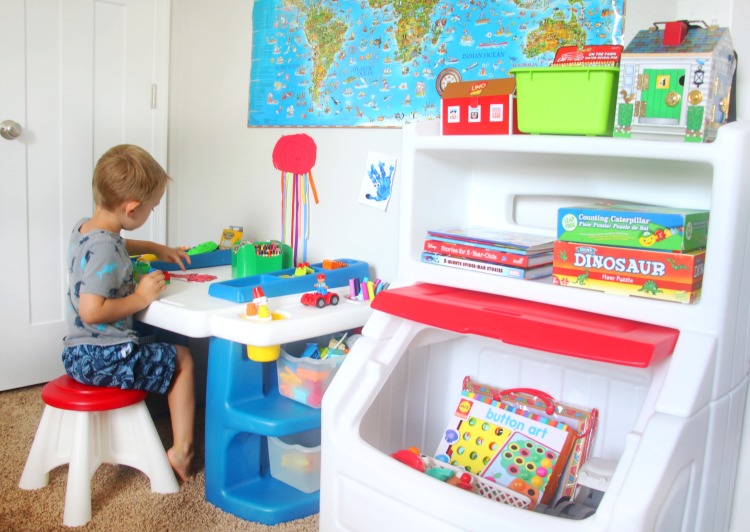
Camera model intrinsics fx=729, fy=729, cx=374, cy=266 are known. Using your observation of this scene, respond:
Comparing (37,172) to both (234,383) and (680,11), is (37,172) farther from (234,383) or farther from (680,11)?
(680,11)

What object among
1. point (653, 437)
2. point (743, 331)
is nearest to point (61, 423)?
point (653, 437)

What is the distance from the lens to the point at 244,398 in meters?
1.51

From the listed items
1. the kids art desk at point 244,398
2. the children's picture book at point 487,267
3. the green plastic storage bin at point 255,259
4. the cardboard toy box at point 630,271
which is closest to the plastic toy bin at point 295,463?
the kids art desk at point 244,398

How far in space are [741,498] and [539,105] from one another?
2.22 feet

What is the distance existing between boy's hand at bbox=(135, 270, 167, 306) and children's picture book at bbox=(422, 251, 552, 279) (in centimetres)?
63

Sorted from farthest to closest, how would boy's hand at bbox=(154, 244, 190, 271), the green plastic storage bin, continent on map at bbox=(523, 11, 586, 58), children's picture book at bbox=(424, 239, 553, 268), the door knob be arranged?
the door knob
boy's hand at bbox=(154, 244, 190, 271)
the green plastic storage bin
continent on map at bbox=(523, 11, 586, 58)
children's picture book at bbox=(424, 239, 553, 268)

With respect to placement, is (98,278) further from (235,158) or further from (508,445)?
(508,445)

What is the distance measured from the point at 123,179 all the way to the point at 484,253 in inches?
32.7

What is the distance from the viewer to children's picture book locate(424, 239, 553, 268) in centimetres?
→ 112

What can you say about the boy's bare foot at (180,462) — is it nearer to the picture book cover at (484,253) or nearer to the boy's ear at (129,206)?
the boy's ear at (129,206)

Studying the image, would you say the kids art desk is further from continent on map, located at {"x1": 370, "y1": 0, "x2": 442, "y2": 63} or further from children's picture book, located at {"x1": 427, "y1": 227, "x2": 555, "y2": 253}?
continent on map, located at {"x1": 370, "y1": 0, "x2": 442, "y2": 63}

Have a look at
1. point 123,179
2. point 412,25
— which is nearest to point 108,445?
point 123,179

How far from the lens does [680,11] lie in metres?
1.14

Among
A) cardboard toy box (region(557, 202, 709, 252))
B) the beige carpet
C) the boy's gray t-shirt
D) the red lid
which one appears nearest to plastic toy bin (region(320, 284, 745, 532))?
the red lid
